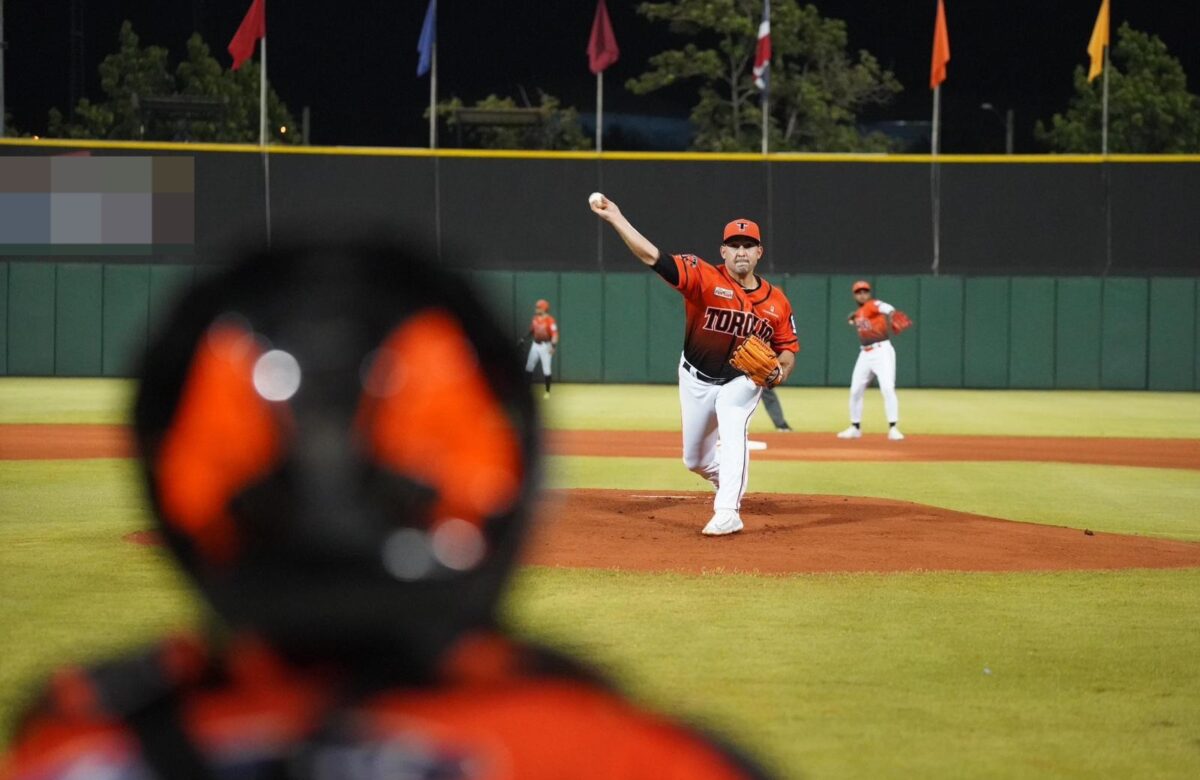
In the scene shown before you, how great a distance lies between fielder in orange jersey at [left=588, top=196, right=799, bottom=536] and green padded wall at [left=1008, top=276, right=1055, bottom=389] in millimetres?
25086

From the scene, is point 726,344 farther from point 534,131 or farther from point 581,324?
point 534,131

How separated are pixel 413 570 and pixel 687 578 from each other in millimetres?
7643

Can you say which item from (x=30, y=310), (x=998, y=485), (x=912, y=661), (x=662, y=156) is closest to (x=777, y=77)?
(x=662, y=156)

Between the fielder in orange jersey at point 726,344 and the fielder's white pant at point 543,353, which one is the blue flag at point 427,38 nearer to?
the fielder's white pant at point 543,353

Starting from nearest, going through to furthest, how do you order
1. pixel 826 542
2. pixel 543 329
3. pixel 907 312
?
pixel 826 542 < pixel 543 329 < pixel 907 312

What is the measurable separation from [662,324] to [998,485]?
19402mm

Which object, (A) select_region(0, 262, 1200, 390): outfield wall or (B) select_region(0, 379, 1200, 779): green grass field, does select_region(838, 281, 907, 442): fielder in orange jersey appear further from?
(A) select_region(0, 262, 1200, 390): outfield wall

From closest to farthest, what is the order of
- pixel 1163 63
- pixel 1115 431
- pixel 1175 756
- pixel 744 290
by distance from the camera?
1. pixel 1175 756
2. pixel 744 290
3. pixel 1115 431
4. pixel 1163 63

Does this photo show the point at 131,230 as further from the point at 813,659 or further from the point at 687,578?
the point at 813,659

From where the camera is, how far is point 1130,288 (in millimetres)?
34875

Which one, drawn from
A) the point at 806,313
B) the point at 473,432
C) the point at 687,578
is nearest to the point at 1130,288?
the point at 806,313

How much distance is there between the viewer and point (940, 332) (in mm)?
A: 34906

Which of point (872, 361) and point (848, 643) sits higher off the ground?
point (872, 361)

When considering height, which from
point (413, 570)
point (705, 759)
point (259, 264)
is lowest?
point (705, 759)
